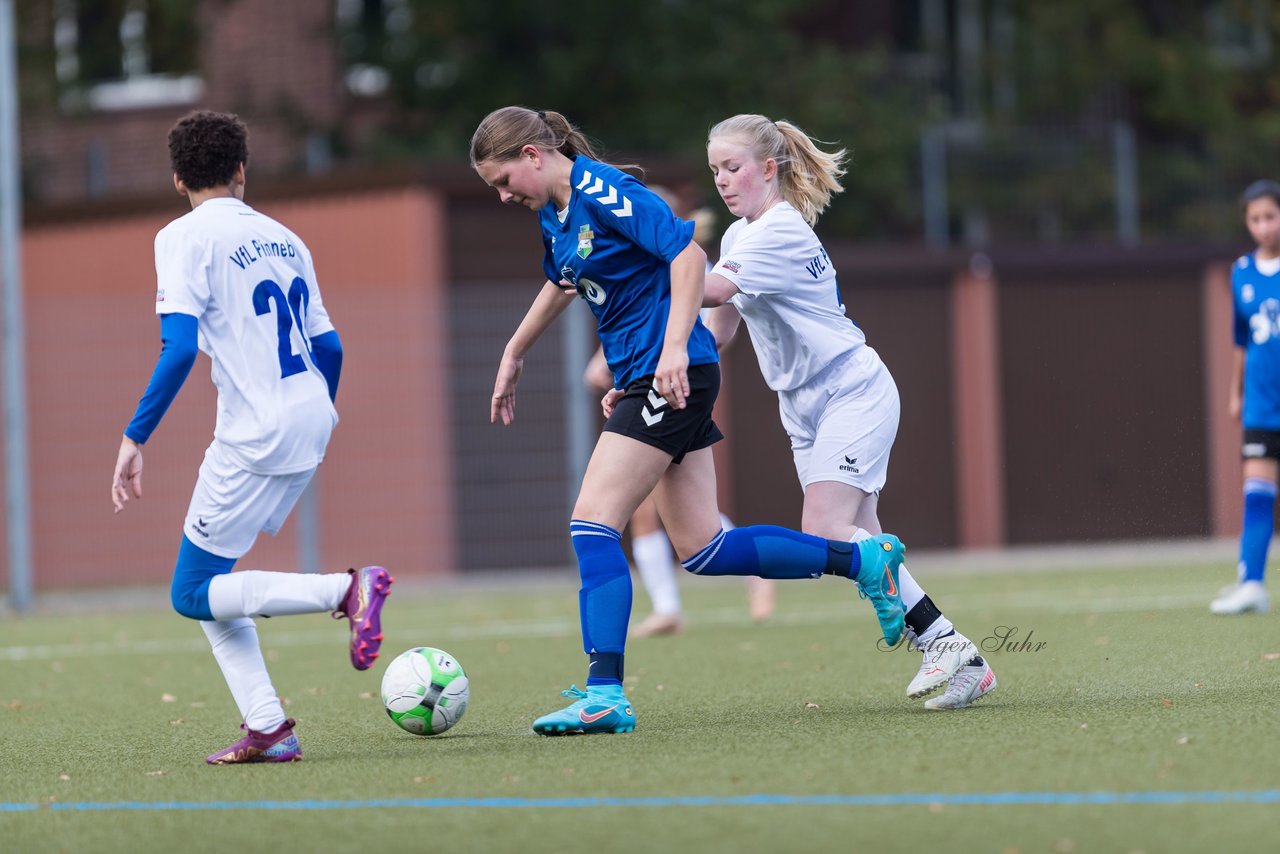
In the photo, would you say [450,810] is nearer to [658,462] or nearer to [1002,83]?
[658,462]

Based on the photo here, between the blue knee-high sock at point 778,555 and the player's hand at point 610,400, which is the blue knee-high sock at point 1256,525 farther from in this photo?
the player's hand at point 610,400

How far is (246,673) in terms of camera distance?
19.2 feet

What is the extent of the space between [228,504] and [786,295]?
6.33ft

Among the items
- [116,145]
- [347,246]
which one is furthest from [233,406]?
[116,145]

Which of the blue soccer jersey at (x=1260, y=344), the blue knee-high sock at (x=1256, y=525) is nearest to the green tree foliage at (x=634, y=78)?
the blue soccer jersey at (x=1260, y=344)

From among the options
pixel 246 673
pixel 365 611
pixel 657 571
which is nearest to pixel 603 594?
pixel 365 611

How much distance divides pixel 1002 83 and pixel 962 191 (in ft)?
9.75

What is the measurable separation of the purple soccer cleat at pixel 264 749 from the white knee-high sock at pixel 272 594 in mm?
377

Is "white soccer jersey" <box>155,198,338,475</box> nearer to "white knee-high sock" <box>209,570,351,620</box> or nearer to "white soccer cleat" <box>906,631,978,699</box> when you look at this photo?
"white knee-high sock" <box>209,570,351,620</box>

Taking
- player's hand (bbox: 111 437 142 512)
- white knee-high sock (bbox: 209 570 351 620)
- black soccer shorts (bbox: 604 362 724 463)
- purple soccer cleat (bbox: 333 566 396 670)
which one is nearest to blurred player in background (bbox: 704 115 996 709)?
black soccer shorts (bbox: 604 362 724 463)

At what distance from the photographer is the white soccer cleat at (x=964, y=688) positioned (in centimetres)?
645

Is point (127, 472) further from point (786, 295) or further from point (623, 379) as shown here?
point (786, 295)

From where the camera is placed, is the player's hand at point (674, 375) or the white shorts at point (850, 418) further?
the white shorts at point (850, 418)

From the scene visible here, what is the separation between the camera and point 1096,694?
21.9ft
